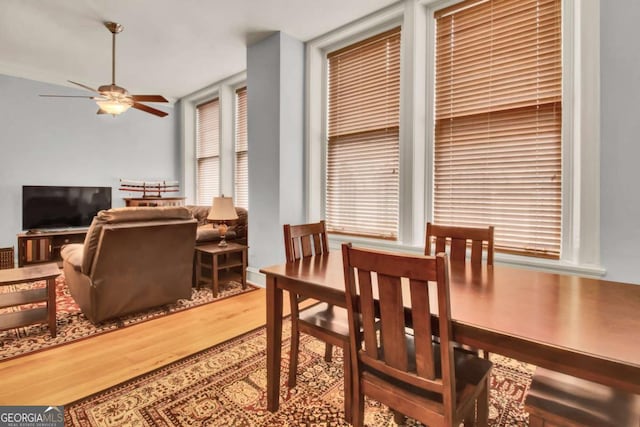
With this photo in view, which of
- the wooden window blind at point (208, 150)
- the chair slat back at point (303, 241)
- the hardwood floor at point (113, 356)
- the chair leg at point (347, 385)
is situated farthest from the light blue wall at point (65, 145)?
the chair leg at point (347, 385)

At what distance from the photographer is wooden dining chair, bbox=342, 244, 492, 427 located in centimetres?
97

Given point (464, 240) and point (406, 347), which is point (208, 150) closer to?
point (464, 240)

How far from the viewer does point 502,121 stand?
2.57 meters

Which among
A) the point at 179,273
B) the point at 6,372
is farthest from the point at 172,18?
the point at 6,372

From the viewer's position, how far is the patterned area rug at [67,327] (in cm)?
231

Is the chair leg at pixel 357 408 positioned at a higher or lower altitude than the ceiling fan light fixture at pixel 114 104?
lower

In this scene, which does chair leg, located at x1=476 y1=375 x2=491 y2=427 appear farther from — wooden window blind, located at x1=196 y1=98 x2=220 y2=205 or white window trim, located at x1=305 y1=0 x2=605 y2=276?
wooden window blind, located at x1=196 y1=98 x2=220 y2=205

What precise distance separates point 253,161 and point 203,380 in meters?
2.58

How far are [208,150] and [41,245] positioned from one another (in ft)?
9.32

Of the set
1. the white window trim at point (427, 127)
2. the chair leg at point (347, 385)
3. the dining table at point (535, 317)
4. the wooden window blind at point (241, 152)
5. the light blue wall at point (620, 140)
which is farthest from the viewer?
the wooden window blind at point (241, 152)

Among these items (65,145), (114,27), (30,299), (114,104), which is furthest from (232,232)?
(65,145)

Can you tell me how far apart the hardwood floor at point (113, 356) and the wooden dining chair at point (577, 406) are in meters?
2.07

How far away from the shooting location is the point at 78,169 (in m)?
5.16

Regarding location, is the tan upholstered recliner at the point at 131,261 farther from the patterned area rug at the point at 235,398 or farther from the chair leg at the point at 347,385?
the chair leg at the point at 347,385
